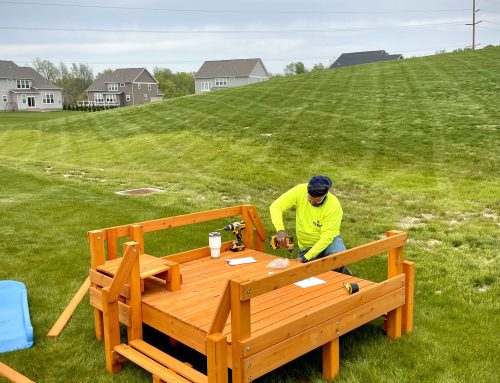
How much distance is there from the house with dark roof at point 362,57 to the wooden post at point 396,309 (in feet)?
305

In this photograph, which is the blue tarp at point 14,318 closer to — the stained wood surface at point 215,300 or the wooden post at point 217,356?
the stained wood surface at point 215,300

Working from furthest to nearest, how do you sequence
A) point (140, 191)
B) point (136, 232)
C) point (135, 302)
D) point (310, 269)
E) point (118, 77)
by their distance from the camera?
1. point (118, 77)
2. point (140, 191)
3. point (136, 232)
4. point (135, 302)
5. point (310, 269)

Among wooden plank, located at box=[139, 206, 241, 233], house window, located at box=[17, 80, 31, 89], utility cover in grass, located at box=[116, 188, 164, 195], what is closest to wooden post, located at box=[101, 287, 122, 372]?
wooden plank, located at box=[139, 206, 241, 233]

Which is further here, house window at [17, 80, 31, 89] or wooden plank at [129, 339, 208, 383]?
house window at [17, 80, 31, 89]

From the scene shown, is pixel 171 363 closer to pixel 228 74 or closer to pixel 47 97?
pixel 47 97

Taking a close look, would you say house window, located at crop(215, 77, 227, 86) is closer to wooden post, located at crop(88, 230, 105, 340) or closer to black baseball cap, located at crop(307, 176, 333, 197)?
black baseball cap, located at crop(307, 176, 333, 197)

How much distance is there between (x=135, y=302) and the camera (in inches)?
194

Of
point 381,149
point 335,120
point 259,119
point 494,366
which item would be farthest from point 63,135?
point 494,366

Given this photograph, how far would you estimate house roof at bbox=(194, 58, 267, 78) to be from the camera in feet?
280

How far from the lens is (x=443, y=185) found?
12961 mm

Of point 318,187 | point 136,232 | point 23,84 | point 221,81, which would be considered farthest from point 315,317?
point 221,81

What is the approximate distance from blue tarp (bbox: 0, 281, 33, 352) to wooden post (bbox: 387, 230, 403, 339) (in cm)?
392

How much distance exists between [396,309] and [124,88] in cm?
9081

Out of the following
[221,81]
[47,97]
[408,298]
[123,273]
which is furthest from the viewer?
[221,81]
